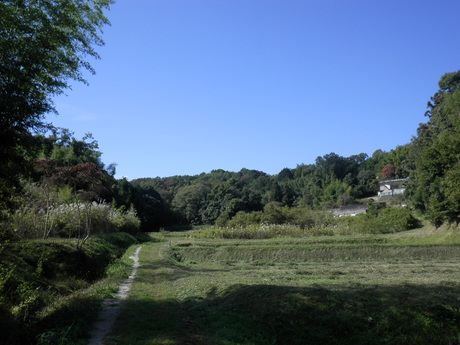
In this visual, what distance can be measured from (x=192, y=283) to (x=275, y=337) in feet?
16.2

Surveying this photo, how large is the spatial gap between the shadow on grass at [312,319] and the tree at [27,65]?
13.3 feet

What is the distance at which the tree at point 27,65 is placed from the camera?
21.5 ft

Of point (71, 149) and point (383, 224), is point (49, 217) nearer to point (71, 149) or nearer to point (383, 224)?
point (71, 149)

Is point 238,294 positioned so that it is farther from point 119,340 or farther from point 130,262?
point 130,262

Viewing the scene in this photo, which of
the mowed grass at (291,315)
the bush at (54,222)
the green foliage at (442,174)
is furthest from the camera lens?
the green foliage at (442,174)

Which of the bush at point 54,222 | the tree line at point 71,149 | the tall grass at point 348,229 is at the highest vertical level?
the tree line at point 71,149

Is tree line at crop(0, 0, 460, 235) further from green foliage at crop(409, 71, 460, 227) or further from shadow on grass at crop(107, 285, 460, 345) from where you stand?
shadow on grass at crop(107, 285, 460, 345)

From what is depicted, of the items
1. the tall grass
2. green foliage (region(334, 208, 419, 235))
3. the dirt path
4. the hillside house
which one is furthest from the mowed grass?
the hillside house

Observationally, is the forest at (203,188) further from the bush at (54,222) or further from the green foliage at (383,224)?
the green foliage at (383,224)

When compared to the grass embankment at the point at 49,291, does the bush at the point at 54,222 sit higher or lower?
higher

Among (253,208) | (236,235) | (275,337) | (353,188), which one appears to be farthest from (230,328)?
(353,188)

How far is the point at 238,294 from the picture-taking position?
26.6 feet

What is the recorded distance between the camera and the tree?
6.56m

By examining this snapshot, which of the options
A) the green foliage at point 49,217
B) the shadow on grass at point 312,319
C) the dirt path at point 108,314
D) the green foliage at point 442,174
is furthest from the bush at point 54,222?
the green foliage at point 442,174
